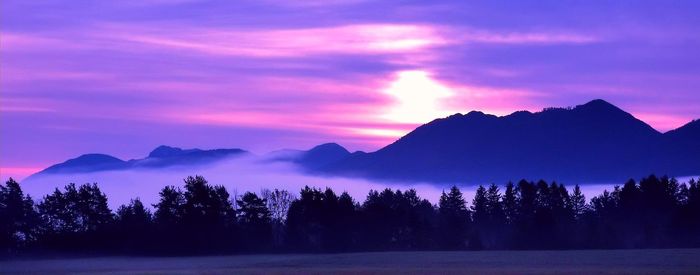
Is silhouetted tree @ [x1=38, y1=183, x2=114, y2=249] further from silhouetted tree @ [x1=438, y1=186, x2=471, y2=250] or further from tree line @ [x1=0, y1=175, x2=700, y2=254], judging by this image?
silhouetted tree @ [x1=438, y1=186, x2=471, y2=250]

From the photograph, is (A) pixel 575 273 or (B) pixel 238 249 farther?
(B) pixel 238 249

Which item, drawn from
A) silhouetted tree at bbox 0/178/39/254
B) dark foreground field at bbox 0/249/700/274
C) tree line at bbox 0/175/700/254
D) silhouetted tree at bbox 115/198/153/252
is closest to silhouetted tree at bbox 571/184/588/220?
tree line at bbox 0/175/700/254

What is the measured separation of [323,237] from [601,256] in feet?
93.8

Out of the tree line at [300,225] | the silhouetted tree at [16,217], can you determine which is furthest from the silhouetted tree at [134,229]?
the silhouetted tree at [16,217]

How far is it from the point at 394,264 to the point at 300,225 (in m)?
29.5

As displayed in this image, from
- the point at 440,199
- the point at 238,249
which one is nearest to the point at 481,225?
the point at 440,199

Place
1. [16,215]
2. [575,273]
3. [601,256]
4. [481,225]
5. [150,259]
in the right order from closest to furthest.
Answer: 1. [575,273]
2. [601,256]
3. [150,259]
4. [16,215]
5. [481,225]

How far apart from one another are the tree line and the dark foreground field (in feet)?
22.7

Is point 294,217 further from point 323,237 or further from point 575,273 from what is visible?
point 575,273

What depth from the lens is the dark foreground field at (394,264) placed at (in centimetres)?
6369

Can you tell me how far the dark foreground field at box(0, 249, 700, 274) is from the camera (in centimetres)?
6369

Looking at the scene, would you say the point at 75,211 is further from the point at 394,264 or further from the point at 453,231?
the point at 394,264

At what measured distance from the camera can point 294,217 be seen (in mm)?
102250

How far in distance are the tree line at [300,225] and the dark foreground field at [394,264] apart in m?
6.92
